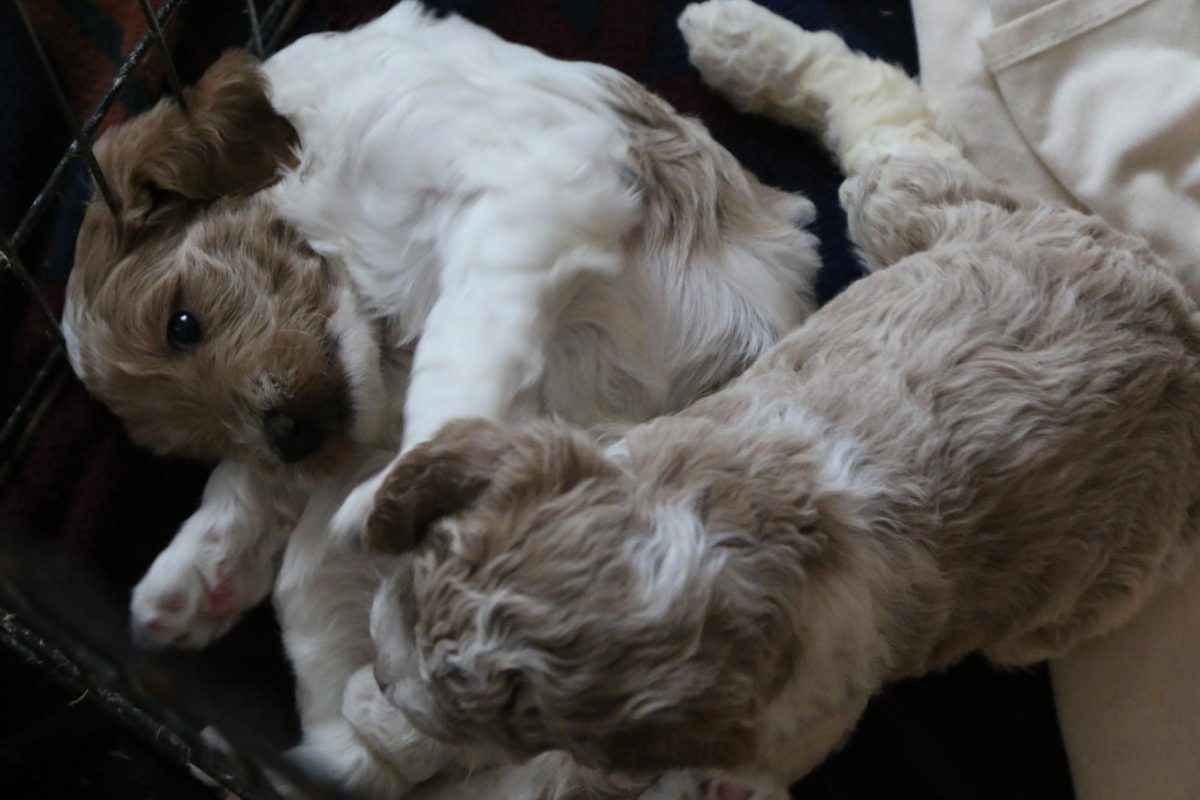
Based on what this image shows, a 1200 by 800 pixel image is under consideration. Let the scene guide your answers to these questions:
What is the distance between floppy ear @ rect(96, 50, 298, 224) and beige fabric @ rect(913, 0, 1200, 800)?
1531 mm

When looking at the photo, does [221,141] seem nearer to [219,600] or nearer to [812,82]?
[219,600]

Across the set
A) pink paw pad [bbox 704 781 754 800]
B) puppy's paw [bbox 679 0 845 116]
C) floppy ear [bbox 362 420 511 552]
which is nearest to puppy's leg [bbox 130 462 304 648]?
floppy ear [bbox 362 420 511 552]

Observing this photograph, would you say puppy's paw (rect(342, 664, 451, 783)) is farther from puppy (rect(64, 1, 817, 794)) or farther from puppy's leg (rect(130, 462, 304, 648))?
puppy's leg (rect(130, 462, 304, 648))

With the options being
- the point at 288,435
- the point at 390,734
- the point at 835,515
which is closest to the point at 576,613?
the point at 835,515

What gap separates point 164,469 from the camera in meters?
2.67

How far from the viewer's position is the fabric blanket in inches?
96.5

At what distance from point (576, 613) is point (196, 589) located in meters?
1.12

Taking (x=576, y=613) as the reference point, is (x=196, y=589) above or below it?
below

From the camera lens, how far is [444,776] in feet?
7.40

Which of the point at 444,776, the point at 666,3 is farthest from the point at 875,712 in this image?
the point at 666,3

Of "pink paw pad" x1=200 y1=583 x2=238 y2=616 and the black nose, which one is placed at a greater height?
the black nose

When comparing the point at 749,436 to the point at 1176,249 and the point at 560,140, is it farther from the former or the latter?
the point at 1176,249

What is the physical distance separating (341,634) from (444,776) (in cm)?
34

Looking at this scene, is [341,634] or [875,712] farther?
[875,712]
